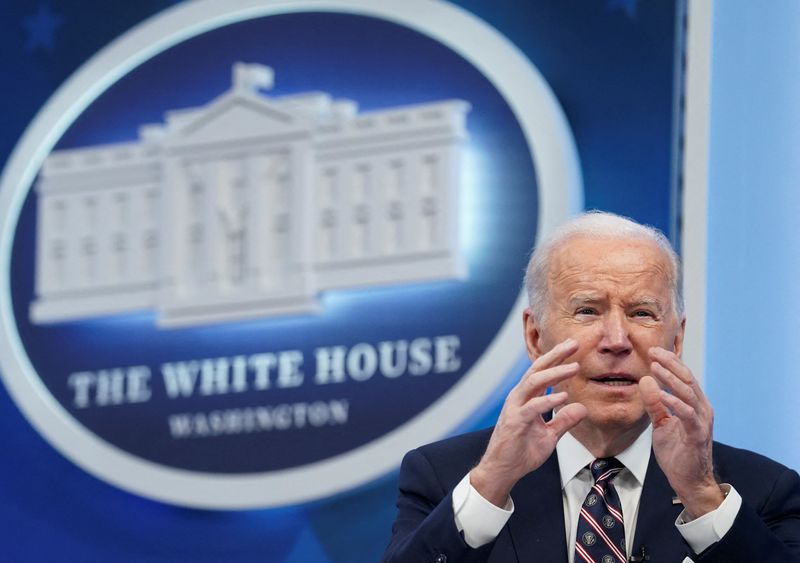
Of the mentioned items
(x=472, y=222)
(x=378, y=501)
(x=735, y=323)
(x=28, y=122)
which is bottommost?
(x=378, y=501)

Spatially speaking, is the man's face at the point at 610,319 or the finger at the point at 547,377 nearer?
the finger at the point at 547,377

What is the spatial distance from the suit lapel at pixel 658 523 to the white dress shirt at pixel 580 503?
0.02 metres

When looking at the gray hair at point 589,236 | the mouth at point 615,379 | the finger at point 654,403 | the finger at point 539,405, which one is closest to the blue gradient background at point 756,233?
the gray hair at point 589,236

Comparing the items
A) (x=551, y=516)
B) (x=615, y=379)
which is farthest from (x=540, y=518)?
(x=615, y=379)

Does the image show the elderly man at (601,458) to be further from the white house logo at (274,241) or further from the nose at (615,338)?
the white house logo at (274,241)

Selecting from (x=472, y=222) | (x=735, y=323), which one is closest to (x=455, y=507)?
(x=735, y=323)

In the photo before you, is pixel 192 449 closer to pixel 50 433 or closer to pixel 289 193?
pixel 50 433

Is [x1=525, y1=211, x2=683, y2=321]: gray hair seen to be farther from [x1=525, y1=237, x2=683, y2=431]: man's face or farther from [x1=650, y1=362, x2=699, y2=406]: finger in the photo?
[x1=650, y1=362, x2=699, y2=406]: finger

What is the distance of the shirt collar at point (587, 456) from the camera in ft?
7.68

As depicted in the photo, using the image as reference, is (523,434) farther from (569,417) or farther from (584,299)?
(584,299)

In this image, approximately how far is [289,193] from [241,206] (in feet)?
0.56

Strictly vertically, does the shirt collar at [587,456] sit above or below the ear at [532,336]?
below

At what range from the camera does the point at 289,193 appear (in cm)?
397

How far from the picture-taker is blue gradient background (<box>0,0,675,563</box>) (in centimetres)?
359
